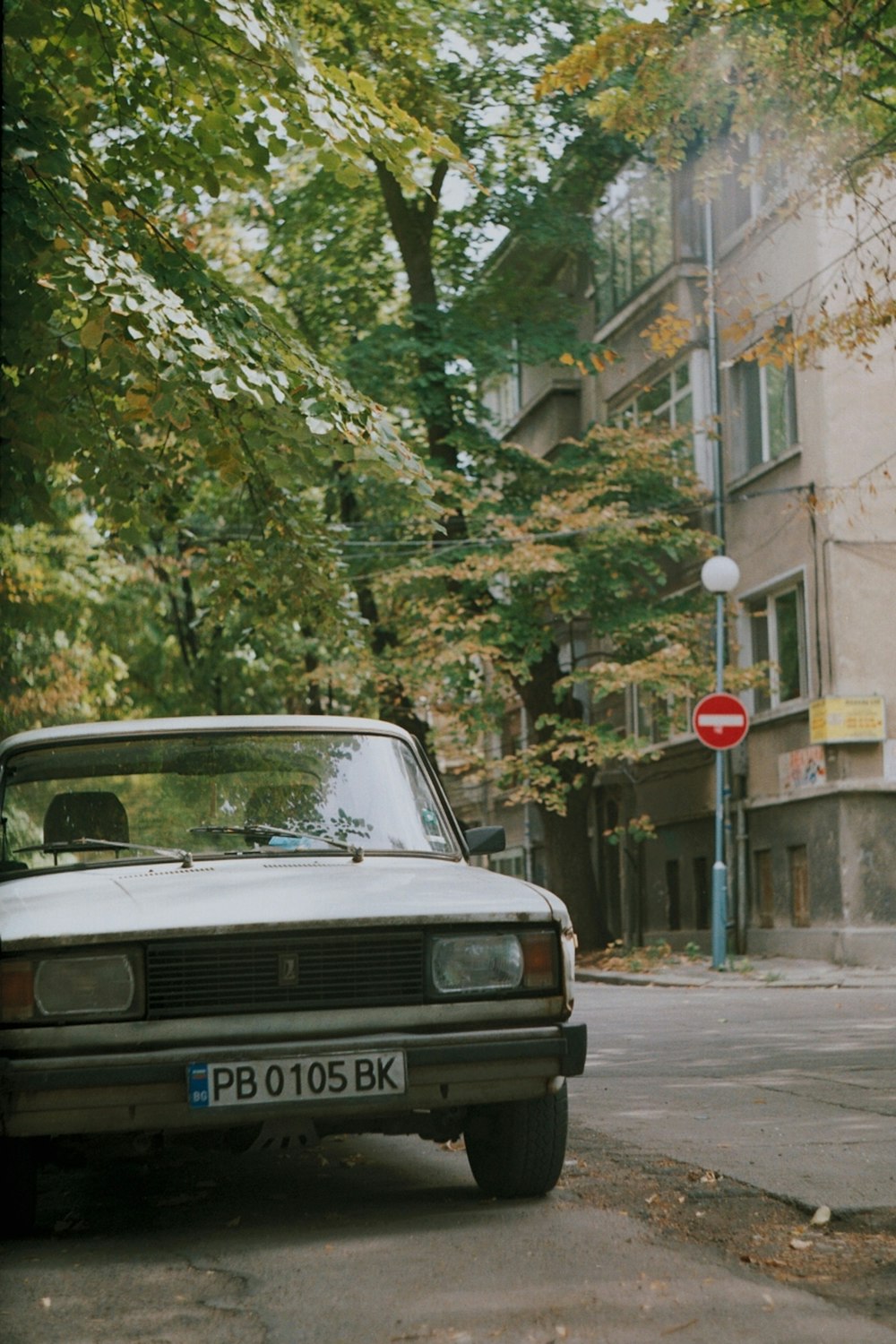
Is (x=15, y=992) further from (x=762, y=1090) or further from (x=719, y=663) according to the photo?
(x=719, y=663)

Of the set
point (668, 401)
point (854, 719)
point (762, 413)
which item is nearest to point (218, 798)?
point (854, 719)

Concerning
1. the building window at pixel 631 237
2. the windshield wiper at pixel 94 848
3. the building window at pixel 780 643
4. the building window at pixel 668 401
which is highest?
the building window at pixel 631 237

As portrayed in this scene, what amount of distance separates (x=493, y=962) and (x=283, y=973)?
69 centimetres

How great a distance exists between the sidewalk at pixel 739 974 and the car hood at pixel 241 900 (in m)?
13.6

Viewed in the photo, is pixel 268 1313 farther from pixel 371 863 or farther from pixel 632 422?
pixel 632 422

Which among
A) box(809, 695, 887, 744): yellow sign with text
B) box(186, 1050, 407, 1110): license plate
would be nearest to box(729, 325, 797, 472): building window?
box(809, 695, 887, 744): yellow sign with text

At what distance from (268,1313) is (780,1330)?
1.30 meters

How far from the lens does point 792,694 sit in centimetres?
2648

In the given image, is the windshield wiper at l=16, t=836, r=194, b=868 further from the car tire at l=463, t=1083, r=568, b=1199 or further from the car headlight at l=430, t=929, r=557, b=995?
the car tire at l=463, t=1083, r=568, b=1199

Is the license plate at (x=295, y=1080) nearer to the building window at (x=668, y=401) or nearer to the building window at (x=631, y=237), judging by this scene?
the building window at (x=668, y=401)

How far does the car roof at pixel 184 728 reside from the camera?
756 cm

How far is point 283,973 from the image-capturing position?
6055mm

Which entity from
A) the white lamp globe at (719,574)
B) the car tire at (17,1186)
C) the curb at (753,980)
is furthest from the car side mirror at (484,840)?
the white lamp globe at (719,574)

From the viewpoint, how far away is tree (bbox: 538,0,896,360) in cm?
1384
